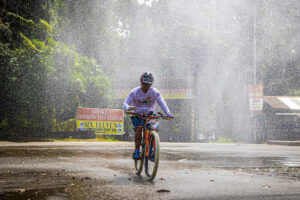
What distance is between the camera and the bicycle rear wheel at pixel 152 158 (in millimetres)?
5727

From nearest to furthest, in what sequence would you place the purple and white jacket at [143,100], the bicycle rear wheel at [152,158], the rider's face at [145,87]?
the bicycle rear wheel at [152,158], the rider's face at [145,87], the purple and white jacket at [143,100]

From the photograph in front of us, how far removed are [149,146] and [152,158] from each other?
0.25 m

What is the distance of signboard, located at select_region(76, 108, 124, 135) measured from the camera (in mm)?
23906

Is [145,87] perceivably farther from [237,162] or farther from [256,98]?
[256,98]

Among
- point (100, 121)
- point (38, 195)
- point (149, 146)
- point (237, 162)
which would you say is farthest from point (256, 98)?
point (38, 195)

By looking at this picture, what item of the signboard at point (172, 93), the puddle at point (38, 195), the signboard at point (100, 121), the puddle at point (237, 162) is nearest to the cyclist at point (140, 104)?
the puddle at point (38, 195)

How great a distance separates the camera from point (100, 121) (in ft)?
81.2

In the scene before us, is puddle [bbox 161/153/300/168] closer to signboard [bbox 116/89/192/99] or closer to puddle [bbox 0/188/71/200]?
puddle [bbox 0/188/71/200]

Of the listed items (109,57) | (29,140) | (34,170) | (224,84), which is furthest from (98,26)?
(34,170)

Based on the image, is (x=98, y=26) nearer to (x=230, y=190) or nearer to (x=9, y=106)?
(x=9, y=106)

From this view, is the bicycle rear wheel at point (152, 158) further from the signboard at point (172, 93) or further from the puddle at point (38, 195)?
the signboard at point (172, 93)

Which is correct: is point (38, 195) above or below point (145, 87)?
below

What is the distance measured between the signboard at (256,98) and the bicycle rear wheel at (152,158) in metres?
25.4

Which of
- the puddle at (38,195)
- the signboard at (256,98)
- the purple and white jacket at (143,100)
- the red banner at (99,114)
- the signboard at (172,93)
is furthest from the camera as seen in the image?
the signboard at (172,93)
